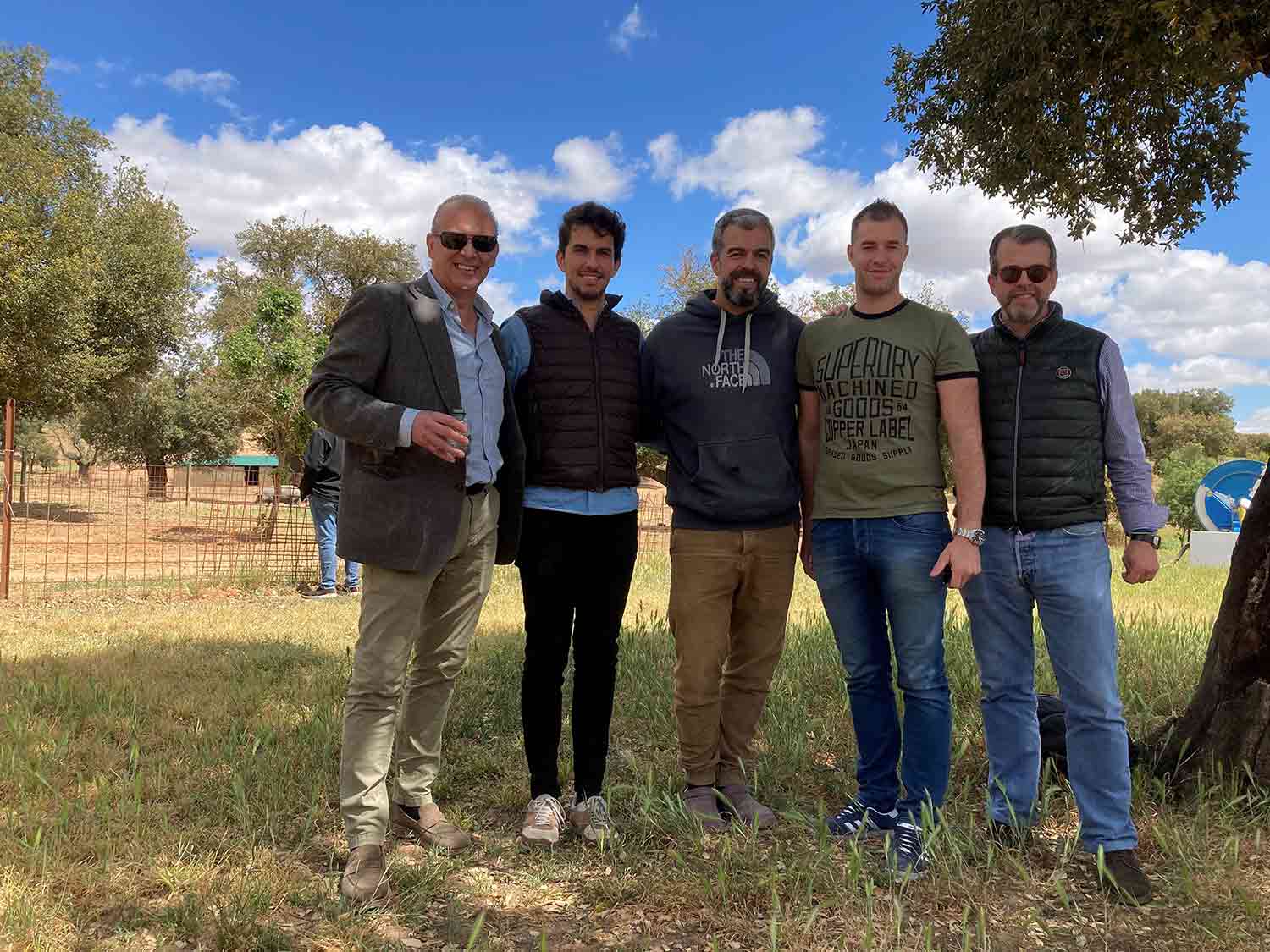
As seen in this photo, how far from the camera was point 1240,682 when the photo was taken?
13.2 feet

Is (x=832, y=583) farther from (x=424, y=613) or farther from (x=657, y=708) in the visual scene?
(x=657, y=708)

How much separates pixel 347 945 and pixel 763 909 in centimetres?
143

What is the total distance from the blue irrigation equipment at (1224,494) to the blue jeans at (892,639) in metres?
18.8

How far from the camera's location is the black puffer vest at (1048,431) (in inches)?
130

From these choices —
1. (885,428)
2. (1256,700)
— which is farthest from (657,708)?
(1256,700)

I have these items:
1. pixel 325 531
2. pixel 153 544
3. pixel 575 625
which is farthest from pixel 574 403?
pixel 153 544

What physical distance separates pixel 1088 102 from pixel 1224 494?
1657cm

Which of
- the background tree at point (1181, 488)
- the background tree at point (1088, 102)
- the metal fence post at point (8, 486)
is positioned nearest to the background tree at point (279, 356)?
the metal fence post at point (8, 486)

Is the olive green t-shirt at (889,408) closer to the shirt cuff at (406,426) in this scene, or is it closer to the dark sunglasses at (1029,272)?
the dark sunglasses at (1029,272)

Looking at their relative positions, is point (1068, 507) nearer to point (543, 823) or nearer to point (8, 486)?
point (543, 823)

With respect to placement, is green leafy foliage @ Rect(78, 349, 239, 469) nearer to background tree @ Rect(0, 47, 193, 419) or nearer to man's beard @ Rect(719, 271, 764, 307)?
background tree @ Rect(0, 47, 193, 419)

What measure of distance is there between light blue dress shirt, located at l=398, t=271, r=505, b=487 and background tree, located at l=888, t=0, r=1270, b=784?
3.49 meters

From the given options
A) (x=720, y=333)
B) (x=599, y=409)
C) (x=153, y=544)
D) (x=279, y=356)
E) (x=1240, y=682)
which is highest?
(x=279, y=356)

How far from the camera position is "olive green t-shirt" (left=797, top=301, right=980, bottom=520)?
342cm
